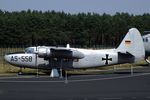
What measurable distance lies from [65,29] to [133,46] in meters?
98.4

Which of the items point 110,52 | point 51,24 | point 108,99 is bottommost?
point 108,99

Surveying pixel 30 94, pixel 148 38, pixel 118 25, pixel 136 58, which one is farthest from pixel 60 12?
pixel 30 94

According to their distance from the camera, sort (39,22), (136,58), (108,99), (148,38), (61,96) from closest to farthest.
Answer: (108,99) → (61,96) → (136,58) → (148,38) → (39,22)

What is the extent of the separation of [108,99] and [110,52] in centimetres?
1746

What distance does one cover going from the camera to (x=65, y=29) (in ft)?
442

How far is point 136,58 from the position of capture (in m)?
36.6

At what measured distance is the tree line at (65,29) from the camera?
110875 mm

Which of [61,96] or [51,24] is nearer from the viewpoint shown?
[61,96]

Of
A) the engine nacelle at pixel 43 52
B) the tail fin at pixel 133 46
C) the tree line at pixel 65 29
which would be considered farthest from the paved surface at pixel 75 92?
the tree line at pixel 65 29

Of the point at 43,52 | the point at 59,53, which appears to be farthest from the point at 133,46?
the point at 43,52

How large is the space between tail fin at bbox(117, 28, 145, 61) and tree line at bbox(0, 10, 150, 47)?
68.8 meters

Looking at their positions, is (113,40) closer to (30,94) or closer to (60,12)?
(60,12)

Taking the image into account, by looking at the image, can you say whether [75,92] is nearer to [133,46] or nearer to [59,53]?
[59,53]

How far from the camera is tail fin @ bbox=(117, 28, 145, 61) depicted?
36594 millimetres
